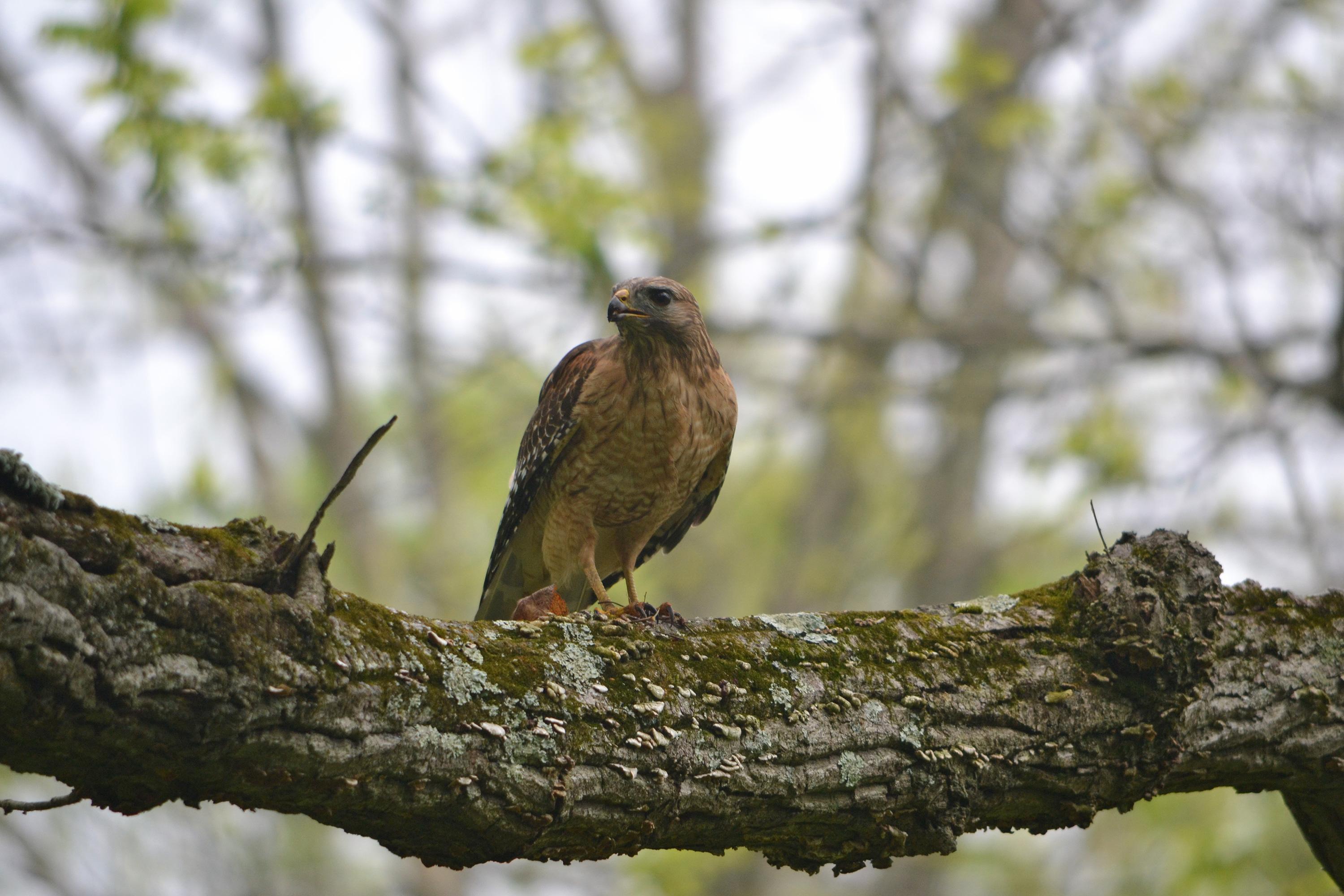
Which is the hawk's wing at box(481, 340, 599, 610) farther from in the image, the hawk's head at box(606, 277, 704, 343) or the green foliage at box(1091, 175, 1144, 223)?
the green foliage at box(1091, 175, 1144, 223)

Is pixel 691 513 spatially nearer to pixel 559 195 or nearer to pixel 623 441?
pixel 623 441

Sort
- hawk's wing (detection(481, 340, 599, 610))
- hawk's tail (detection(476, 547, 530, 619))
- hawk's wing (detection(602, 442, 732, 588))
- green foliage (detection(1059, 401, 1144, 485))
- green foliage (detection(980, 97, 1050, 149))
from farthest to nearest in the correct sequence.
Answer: green foliage (detection(980, 97, 1050, 149))
green foliage (detection(1059, 401, 1144, 485))
hawk's tail (detection(476, 547, 530, 619))
hawk's wing (detection(602, 442, 732, 588))
hawk's wing (detection(481, 340, 599, 610))

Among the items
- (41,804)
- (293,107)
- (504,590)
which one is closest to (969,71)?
(293,107)

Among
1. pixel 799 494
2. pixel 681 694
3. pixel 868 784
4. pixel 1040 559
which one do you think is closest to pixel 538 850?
pixel 681 694

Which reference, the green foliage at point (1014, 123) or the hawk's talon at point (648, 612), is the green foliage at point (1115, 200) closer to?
the green foliage at point (1014, 123)

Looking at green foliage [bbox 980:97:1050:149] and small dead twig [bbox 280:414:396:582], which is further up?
green foliage [bbox 980:97:1050:149]

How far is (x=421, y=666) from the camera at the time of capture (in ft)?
7.41

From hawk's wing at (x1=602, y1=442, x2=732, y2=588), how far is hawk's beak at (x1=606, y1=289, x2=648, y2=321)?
70 cm

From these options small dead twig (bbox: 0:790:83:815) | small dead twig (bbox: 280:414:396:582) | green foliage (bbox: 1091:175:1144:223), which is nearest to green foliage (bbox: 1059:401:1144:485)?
green foliage (bbox: 1091:175:1144:223)

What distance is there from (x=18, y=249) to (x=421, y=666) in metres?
7.33

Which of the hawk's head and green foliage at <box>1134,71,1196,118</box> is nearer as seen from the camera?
the hawk's head

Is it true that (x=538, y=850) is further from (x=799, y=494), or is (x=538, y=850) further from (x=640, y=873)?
(x=799, y=494)

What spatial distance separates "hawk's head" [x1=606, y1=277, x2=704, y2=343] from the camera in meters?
4.62

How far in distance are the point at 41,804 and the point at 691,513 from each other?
11.7ft
